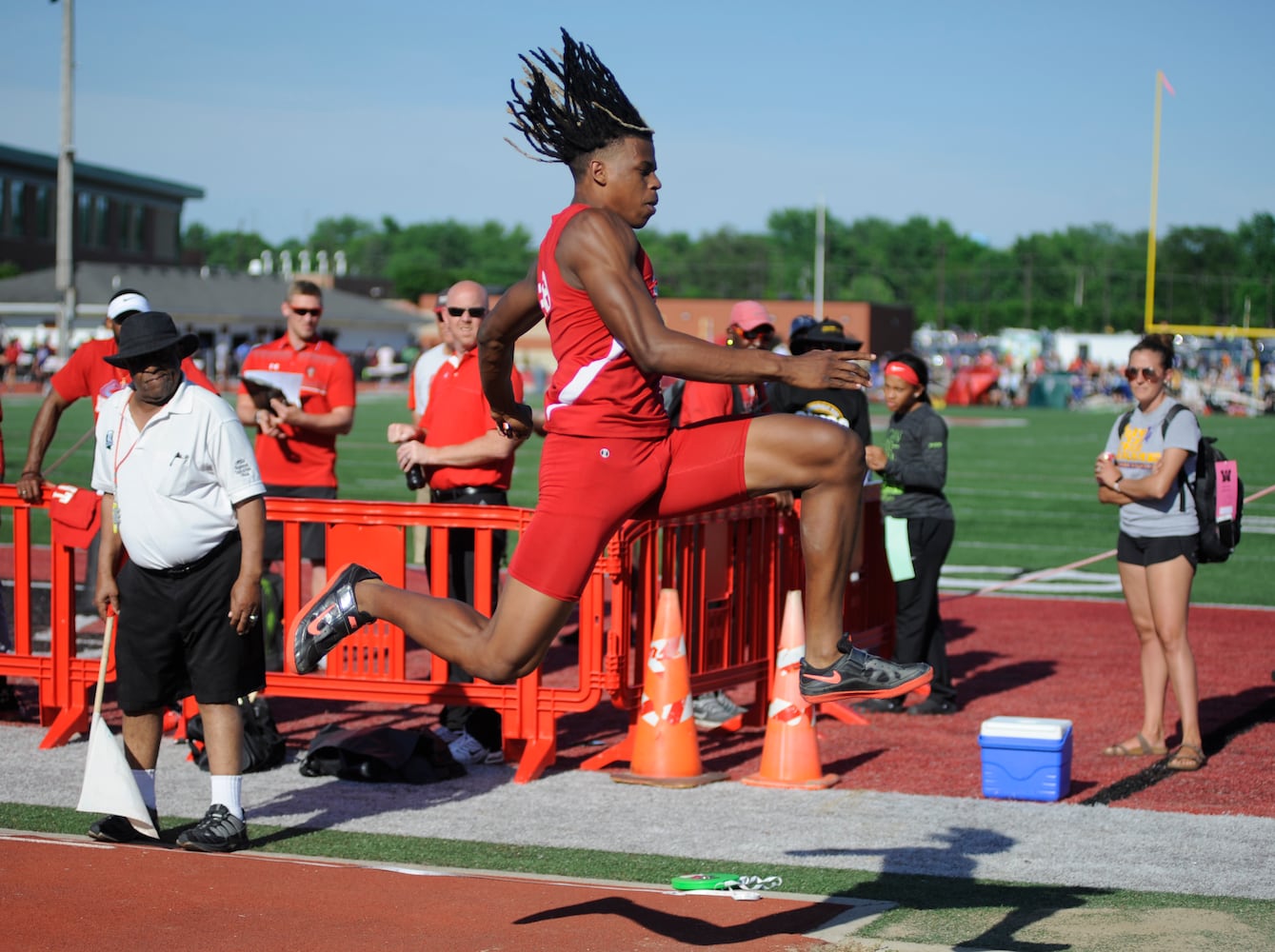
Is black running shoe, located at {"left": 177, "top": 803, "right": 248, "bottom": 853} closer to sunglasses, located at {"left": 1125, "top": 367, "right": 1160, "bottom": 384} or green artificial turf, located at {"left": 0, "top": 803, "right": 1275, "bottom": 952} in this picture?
green artificial turf, located at {"left": 0, "top": 803, "right": 1275, "bottom": 952}

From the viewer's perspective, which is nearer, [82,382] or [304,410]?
[82,382]

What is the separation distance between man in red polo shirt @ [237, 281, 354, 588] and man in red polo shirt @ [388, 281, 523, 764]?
93 cm

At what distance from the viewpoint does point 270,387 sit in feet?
31.8

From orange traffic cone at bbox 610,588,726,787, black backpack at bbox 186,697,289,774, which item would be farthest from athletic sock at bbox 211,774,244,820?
orange traffic cone at bbox 610,588,726,787

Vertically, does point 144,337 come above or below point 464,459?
above

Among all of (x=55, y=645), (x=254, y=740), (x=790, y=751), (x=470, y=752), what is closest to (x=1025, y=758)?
(x=790, y=751)

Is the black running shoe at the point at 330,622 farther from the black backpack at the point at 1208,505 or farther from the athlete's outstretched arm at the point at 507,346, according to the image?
the black backpack at the point at 1208,505

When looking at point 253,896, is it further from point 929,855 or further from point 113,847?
point 929,855

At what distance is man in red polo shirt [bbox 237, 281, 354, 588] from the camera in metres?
9.94

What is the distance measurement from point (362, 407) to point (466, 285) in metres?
39.9

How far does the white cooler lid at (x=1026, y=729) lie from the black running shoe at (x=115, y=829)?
3.92 meters

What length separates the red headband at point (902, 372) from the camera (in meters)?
10.1

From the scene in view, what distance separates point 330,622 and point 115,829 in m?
1.81

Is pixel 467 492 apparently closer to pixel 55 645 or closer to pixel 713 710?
pixel 713 710
